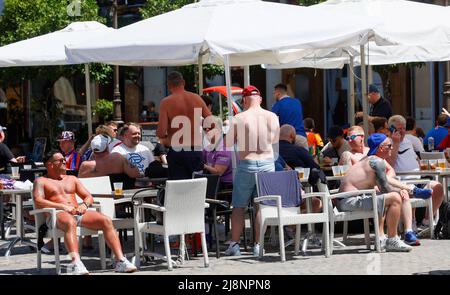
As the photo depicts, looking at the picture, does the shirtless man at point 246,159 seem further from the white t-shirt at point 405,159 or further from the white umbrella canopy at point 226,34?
the white t-shirt at point 405,159

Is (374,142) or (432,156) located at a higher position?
(374,142)

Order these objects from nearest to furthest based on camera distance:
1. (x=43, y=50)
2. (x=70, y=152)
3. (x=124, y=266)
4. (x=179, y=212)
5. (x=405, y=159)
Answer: (x=124, y=266) < (x=179, y=212) < (x=405, y=159) < (x=70, y=152) < (x=43, y=50)

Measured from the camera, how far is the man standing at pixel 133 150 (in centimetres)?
1544

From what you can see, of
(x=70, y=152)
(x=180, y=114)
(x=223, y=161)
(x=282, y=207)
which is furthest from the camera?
(x=70, y=152)

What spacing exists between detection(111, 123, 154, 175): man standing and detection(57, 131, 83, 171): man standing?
1.73m

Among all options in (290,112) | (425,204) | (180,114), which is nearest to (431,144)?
(290,112)

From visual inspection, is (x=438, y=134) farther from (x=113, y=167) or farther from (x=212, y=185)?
(x=212, y=185)

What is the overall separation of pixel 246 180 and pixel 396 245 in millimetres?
1841

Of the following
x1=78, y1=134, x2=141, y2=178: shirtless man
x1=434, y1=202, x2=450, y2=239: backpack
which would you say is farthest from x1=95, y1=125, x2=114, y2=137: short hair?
x1=434, y1=202, x2=450, y2=239: backpack

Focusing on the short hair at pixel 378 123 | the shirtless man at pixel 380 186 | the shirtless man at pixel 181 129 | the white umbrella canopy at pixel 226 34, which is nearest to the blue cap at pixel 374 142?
the shirtless man at pixel 380 186

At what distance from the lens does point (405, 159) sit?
15750 millimetres

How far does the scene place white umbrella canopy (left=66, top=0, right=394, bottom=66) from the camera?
14.3 meters

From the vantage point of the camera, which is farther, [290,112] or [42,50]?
[42,50]

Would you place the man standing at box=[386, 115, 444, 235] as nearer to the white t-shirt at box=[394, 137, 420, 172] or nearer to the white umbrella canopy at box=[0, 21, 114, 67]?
the white t-shirt at box=[394, 137, 420, 172]
